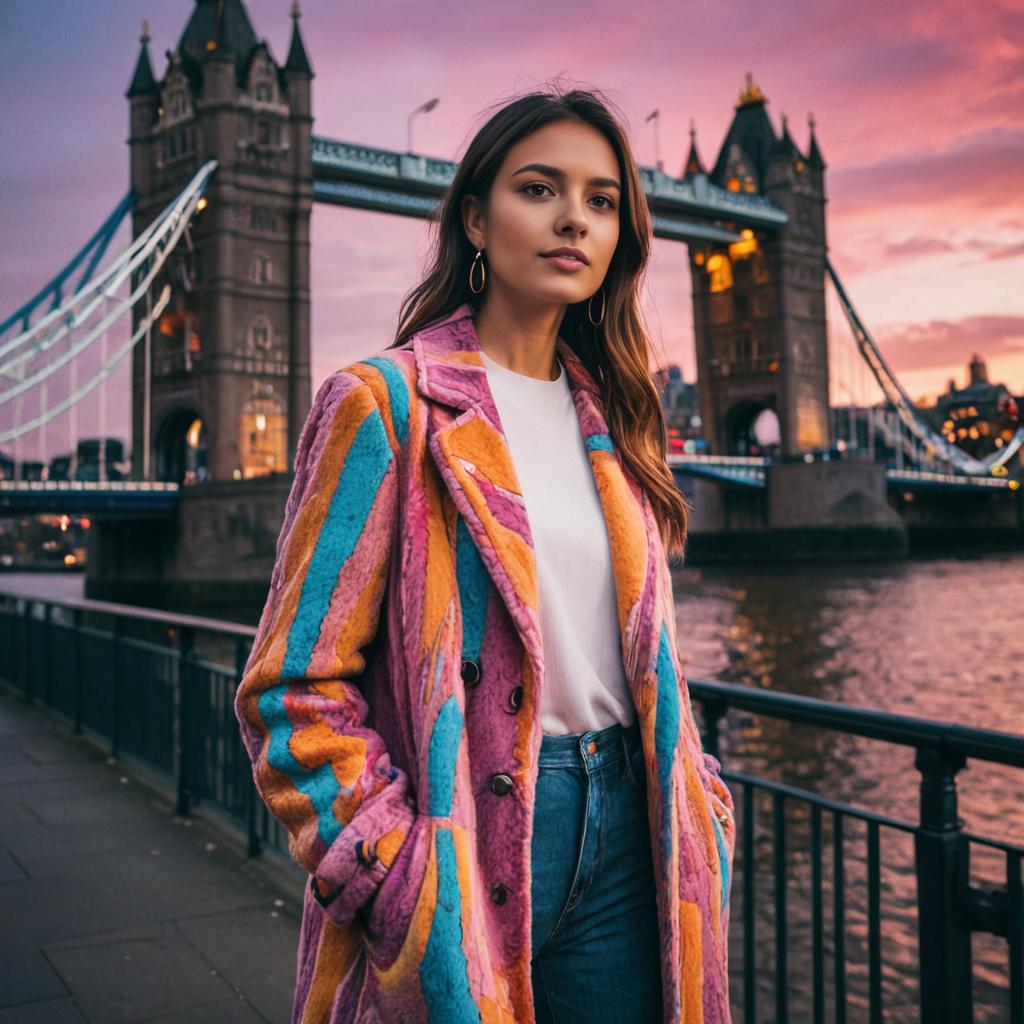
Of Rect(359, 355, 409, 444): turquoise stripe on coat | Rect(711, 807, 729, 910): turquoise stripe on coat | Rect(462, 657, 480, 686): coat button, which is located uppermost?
Rect(359, 355, 409, 444): turquoise stripe on coat

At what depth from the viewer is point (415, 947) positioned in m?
1.01

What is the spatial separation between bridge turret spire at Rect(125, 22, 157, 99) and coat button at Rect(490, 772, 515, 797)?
117 ft

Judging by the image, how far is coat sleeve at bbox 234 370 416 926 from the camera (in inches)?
40.1

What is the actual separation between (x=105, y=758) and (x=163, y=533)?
855 inches

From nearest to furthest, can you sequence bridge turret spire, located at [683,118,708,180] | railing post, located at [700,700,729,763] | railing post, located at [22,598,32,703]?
railing post, located at [700,700,729,763], railing post, located at [22,598,32,703], bridge turret spire, located at [683,118,708,180]

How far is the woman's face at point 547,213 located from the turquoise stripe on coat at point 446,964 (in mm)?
630

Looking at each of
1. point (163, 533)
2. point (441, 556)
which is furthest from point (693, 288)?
point (441, 556)

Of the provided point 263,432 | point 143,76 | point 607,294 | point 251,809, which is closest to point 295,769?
point 607,294

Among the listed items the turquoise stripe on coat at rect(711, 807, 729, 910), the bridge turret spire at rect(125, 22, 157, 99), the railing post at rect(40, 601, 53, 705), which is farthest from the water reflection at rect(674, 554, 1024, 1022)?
the bridge turret spire at rect(125, 22, 157, 99)

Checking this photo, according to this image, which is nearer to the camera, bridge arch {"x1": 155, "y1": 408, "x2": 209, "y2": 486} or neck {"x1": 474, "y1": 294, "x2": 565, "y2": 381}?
neck {"x1": 474, "y1": 294, "x2": 565, "y2": 381}

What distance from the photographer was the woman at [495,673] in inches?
40.8

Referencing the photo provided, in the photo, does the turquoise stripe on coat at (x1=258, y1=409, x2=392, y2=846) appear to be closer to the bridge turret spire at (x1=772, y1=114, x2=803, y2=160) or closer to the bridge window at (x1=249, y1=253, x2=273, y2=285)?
the bridge window at (x1=249, y1=253, x2=273, y2=285)

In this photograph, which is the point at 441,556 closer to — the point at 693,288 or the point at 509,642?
the point at 509,642

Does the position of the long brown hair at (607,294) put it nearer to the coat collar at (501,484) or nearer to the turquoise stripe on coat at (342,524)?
the coat collar at (501,484)
